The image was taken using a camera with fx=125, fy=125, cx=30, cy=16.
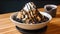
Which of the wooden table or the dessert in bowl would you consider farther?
the wooden table

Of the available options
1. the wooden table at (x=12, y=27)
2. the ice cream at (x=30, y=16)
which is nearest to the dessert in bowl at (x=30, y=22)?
the ice cream at (x=30, y=16)

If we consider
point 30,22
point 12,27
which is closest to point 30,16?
point 30,22

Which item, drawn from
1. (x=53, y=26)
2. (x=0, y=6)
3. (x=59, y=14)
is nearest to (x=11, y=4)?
(x=0, y=6)

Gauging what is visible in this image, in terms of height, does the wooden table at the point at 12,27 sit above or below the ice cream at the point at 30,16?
below

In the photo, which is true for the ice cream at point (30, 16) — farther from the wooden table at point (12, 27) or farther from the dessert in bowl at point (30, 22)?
the wooden table at point (12, 27)

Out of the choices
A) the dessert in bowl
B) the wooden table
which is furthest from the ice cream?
the wooden table

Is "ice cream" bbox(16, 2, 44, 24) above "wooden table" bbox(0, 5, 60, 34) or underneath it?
above

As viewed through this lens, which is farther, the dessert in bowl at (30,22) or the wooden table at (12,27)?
the wooden table at (12,27)

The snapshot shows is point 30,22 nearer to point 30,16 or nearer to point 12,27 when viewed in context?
point 30,16

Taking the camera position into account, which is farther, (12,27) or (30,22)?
(12,27)

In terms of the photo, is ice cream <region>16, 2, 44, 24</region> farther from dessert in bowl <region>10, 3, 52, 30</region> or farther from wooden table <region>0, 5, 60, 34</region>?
wooden table <region>0, 5, 60, 34</region>

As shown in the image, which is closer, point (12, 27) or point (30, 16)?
point (30, 16)
